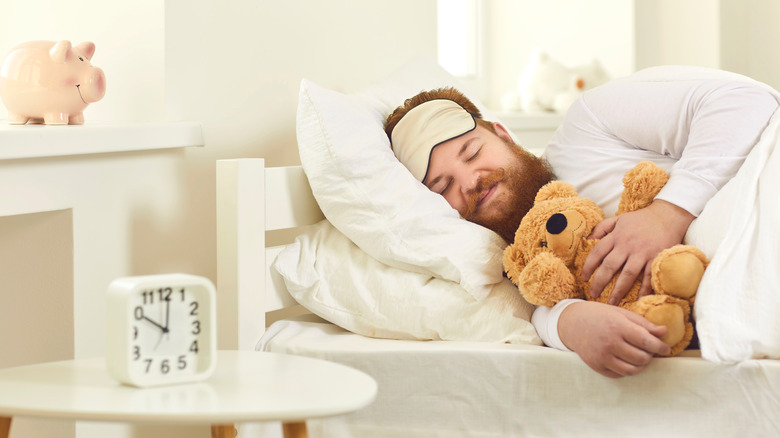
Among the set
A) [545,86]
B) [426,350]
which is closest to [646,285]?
[426,350]

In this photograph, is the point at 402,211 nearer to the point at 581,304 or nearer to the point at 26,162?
the point at 581,304

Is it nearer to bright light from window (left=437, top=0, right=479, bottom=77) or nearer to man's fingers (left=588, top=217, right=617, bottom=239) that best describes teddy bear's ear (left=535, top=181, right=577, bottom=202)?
man's fingers (left=588, top=217, right=617, bottom=239)

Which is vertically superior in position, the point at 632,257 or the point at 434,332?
the point at 632,257

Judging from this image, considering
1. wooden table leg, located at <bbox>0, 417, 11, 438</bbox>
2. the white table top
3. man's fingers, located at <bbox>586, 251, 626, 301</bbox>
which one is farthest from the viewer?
man's fingers, located at <bbox>586, 251, 626, 301</bbox>

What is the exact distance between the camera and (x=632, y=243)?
3.44ft

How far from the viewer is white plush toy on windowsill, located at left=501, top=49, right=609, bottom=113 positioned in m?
2.65

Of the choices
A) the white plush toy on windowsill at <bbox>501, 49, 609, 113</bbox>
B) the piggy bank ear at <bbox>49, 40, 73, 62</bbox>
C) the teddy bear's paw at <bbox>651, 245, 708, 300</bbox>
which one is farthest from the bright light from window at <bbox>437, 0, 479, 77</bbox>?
the teddy bear's paw at <bbox>651, 245, 708, 300</bbox>

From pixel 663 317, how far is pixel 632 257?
0.34 ft

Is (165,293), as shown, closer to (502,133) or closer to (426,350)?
(426,350)

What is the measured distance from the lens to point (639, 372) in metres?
0.98

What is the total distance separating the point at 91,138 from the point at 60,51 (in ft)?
0.47

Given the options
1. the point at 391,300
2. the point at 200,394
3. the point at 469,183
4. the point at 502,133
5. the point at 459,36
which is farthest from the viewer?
the point at 459,36

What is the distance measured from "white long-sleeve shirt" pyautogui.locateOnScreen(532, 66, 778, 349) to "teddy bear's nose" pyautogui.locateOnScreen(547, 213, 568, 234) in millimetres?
96

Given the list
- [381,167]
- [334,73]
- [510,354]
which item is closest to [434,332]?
[510,354]
